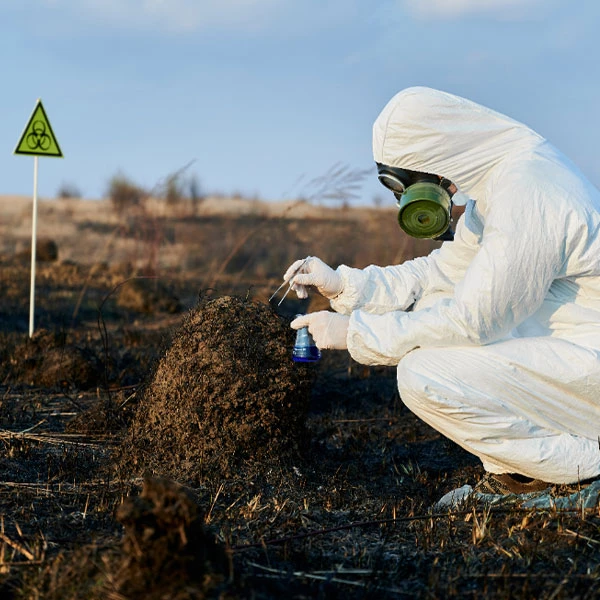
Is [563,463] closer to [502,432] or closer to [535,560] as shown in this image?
[502,432]

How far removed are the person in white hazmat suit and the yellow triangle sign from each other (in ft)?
19.4

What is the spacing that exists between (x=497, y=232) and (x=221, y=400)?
1.45 metres

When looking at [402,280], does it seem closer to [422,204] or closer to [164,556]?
[422,204]

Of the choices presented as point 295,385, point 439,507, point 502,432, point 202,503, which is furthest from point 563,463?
point 202,503

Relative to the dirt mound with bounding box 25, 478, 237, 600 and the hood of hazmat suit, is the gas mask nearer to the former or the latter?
the hood of hazmat suit

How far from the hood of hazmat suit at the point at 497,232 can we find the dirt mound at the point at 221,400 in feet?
1.63

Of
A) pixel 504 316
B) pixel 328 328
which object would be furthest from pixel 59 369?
pixel 504 316

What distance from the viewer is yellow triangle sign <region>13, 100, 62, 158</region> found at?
890cm

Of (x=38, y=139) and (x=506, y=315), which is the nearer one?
(x=506, y=315)

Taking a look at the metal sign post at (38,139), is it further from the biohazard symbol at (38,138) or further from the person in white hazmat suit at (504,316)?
the person in white hazmat suit at (504,316)

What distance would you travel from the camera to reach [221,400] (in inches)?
156

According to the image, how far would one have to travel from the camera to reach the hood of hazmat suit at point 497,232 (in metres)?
3.47

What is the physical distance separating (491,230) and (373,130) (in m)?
0.77

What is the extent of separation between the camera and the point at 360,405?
21.0 ft
